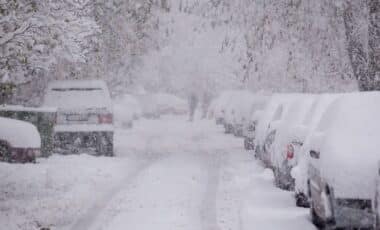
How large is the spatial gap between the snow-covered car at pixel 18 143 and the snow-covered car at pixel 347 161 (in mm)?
7775

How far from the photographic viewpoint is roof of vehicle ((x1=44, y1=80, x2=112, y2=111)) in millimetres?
20984

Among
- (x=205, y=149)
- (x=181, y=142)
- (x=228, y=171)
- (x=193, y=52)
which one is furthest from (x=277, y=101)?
(x=193, y=52)

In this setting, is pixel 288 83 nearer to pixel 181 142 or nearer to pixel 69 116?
pixel 181 142

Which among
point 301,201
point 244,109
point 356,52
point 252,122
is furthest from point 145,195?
point 244,109

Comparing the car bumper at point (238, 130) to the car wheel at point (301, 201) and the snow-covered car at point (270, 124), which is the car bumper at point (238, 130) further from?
the car wheel at point (301, 201)

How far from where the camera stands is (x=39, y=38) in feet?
41.8

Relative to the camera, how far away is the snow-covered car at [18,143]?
15.9 meters

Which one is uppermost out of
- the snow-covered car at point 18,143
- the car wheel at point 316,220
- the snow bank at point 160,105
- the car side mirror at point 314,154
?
the car side mirror at point 314,154

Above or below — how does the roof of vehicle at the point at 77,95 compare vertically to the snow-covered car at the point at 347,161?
below

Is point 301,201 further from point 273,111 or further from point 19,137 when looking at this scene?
point 19,137

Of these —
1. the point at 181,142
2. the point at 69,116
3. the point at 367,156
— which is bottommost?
the point at 181,142

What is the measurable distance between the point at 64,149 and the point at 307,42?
766 cm

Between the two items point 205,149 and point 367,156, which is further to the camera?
point 205,149

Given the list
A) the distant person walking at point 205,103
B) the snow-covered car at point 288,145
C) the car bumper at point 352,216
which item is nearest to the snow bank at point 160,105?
the distant person walking at point 205,103
